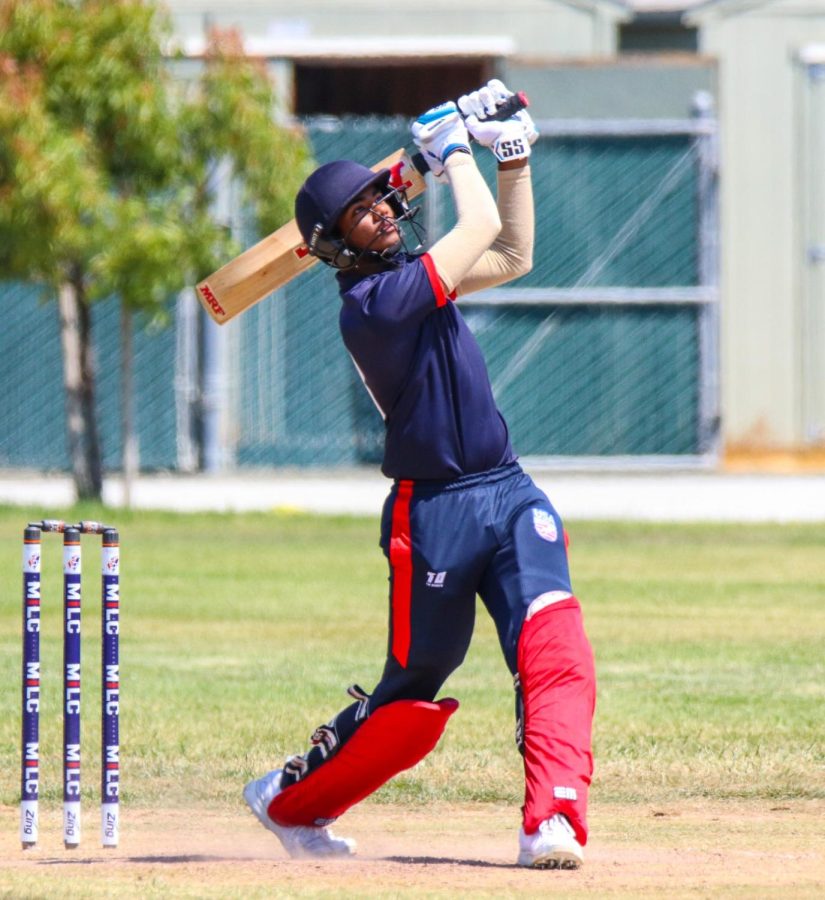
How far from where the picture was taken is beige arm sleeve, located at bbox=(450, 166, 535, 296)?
6.77m

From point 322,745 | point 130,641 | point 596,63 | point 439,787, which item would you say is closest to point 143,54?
point 596,63

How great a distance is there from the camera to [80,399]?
2047cm

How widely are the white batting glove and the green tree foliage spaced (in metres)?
12.4

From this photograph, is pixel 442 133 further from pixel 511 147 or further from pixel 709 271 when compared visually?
pixel 709 271

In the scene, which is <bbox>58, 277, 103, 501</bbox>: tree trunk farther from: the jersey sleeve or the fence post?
the jersey sleeve

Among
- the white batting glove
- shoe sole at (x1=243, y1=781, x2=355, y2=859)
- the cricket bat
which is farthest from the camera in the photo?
the cricket bat

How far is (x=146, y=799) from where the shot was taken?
8023 mm

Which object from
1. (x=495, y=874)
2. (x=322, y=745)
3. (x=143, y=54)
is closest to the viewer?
(x=495, y=874)

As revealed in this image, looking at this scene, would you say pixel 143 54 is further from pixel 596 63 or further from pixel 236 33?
pixel 596 63

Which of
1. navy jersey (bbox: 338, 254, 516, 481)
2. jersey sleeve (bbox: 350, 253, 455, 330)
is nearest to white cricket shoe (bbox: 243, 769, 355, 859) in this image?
navy jersey (bbox: 338, 254, 516, 481)

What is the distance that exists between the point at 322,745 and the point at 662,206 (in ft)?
60.5

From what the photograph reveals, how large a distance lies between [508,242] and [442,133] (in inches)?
18.1

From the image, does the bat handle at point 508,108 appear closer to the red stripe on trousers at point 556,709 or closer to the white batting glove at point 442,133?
the white batting glove at point 442,133

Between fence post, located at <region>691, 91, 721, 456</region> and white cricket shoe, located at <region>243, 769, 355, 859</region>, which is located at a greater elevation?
fence post, located at <region>691, 91, 721, 456</region>
